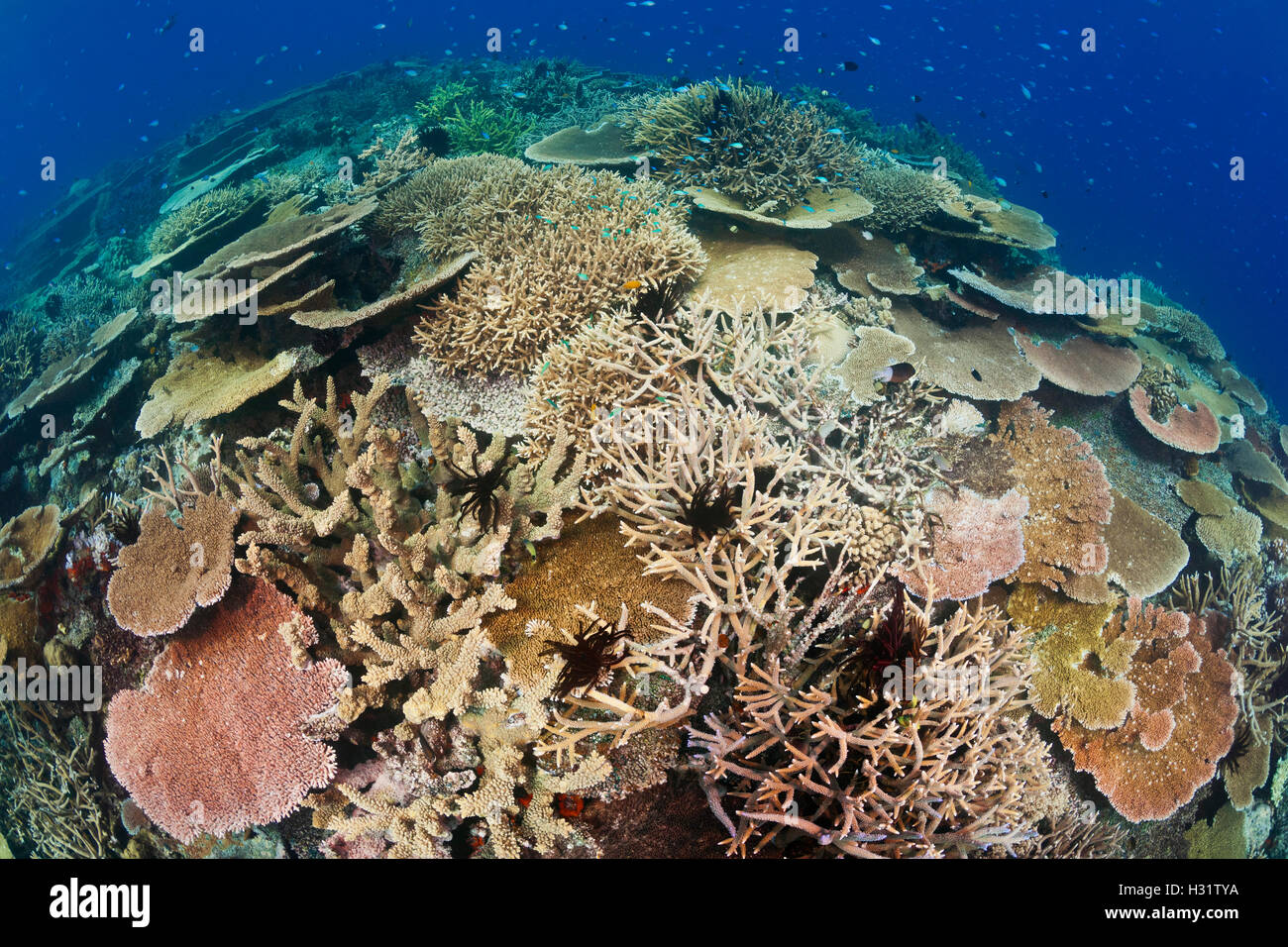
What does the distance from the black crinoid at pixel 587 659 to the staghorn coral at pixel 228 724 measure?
1.28m

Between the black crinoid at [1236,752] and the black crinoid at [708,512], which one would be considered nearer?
the black crinoid at [708,512]

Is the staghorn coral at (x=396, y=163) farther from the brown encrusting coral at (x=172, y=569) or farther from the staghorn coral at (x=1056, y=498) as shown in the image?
the staghorn coral at (x=1056, y=498)

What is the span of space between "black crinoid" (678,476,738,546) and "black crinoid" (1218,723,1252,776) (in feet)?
18.2

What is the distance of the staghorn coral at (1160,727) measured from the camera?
4.20 meters

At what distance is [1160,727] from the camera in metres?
4.27

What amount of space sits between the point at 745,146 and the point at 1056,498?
16.4 feet

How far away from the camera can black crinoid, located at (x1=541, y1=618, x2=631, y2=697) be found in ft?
9.05

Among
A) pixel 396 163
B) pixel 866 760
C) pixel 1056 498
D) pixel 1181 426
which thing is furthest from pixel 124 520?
pixel 1181 426

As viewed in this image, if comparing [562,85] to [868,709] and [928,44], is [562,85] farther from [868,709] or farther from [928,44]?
[928,44]

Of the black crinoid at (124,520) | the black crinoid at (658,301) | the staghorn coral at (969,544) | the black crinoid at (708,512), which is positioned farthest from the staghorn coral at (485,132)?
the staghorn coral at (969,544)

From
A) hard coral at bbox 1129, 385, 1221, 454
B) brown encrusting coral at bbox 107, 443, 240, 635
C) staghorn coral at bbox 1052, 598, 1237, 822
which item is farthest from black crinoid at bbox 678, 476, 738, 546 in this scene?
hard coral at bbox 1129, 385, 1221, 454

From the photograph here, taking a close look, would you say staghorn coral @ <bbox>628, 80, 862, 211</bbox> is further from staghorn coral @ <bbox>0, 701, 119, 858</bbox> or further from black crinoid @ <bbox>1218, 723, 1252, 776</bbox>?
staghorn coral @ <bbox>0, 701, 119, 858</bbox>

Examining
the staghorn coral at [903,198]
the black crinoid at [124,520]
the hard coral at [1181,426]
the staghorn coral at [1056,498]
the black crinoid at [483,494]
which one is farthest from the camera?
the staghorn coral at [903,198]

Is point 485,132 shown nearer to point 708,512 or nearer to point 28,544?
point 28,544
